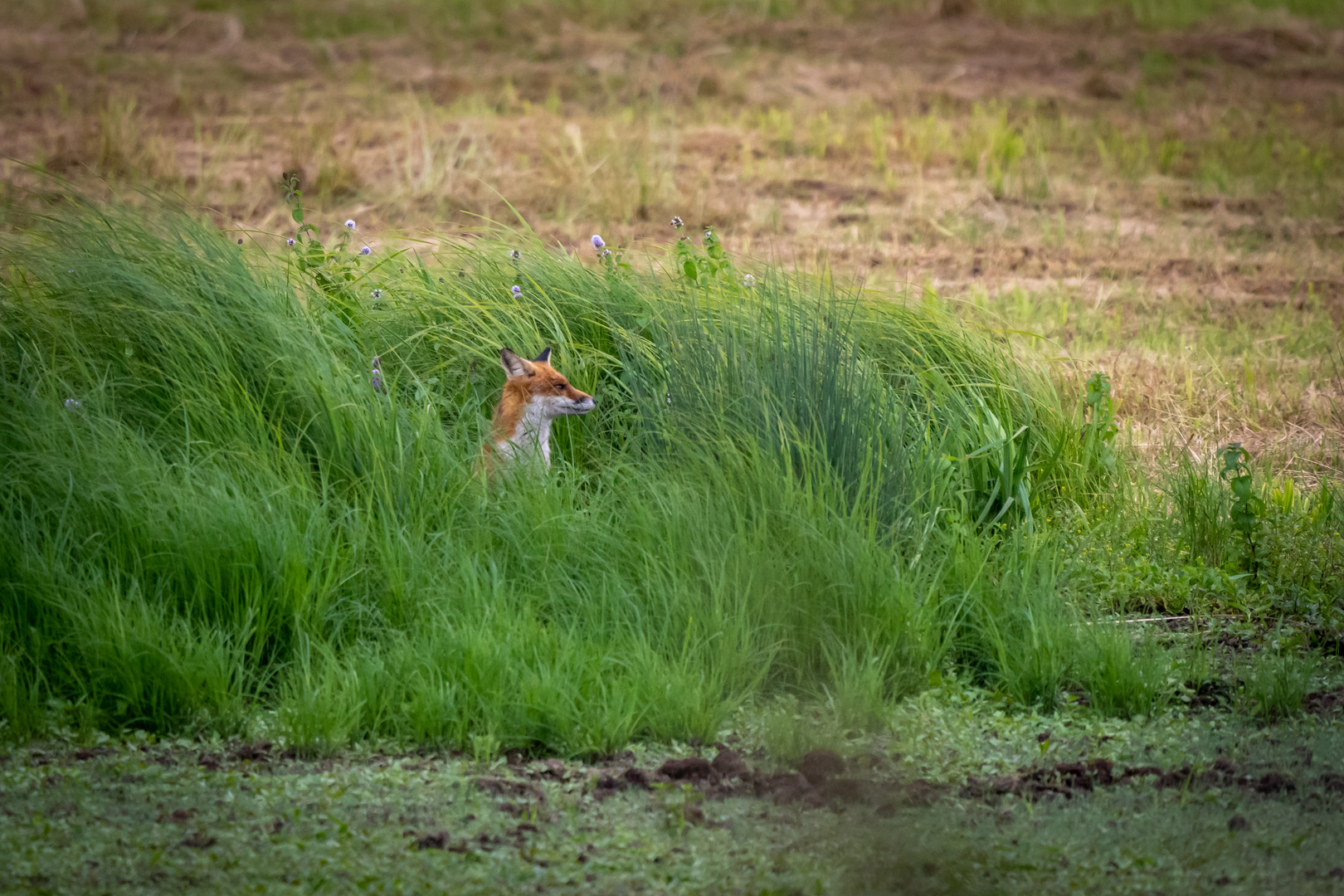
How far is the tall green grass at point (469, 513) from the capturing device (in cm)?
415

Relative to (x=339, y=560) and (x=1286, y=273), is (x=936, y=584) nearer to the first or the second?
(x=339, y=560)

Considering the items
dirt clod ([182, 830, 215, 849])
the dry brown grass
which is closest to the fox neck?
the dry brown grass

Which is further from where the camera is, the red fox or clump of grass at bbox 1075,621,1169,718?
the red fox

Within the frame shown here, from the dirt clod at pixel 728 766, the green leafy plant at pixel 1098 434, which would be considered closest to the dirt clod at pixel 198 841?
the dirt clod at pixel 728 766

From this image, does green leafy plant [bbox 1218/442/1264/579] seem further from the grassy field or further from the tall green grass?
the tall green grass

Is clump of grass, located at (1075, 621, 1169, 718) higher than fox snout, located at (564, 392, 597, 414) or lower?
lower

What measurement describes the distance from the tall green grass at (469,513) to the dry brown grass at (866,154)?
845 millimetres

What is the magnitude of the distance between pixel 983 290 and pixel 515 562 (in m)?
5.56

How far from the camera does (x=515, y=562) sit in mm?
4805

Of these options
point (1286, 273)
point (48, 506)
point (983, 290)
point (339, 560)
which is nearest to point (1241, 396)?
point (983, 290)

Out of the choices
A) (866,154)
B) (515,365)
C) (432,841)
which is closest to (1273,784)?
(432,841)

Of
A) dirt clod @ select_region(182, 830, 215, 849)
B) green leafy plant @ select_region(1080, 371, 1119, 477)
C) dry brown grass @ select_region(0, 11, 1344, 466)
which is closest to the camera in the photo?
dirt clod @ select_region(182, 830, 215, 849)

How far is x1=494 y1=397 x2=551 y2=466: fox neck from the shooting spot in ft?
17.3

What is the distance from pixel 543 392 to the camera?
5.33 metres
